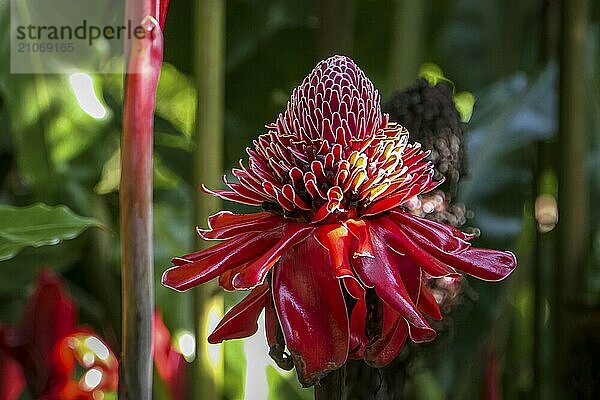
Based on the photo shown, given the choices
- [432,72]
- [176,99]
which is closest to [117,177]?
[176,99]

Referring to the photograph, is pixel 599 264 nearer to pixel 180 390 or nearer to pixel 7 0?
pixel 180 390

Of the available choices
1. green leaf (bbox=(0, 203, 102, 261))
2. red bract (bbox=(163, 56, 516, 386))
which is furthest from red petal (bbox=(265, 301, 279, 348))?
green leaf (bbox=(0, 203, 102, 261))

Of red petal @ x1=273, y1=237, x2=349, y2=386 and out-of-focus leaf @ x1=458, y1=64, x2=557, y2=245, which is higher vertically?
out-of-focus leaf @ x1=458, y1=64, x2=557, y2=245

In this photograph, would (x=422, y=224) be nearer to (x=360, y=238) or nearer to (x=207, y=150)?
(x=360, y=238)

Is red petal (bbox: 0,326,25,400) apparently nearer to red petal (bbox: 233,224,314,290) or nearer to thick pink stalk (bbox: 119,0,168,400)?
thick pink stalk (bbox: 119,0,168,400)

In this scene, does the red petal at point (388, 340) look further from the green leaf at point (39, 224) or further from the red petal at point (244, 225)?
the green leaf at point (39, 224)

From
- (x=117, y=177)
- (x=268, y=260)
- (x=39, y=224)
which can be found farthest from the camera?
(x=117, y=177)

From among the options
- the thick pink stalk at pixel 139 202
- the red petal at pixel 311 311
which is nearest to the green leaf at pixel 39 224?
the thick pink stalk at pixel 139 202
